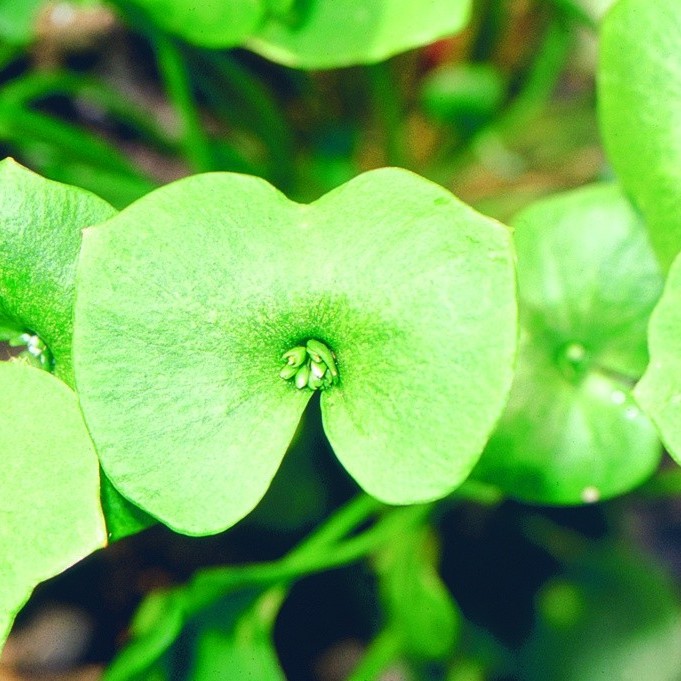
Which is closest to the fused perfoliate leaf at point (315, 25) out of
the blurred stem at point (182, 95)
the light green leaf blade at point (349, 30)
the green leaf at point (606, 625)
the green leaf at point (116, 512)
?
the light green leaf blade at point (349, 30)

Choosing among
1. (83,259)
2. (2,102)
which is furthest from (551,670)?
(2,102)

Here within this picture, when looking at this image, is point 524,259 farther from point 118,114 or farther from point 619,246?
point 118,114

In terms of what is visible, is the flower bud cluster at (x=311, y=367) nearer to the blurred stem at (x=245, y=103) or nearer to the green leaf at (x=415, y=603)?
the green leaf at (x=415, y=603)

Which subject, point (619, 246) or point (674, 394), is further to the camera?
point (619, 246)

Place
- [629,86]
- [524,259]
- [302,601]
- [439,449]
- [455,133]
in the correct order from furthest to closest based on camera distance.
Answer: [455,133], [302,601], [524,259], [629,86], [439,449]

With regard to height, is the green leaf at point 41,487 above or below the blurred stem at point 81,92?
above

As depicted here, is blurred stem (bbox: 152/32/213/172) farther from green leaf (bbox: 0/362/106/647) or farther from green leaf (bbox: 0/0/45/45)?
green leaf (bbox: 0/362/106/647)

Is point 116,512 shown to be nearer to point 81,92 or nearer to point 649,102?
point 649,102
